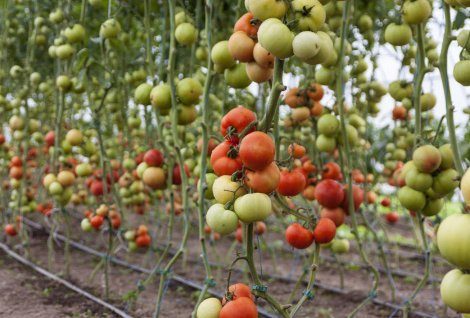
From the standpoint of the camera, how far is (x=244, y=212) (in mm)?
787

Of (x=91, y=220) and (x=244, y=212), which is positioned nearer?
(x=244, y=212)

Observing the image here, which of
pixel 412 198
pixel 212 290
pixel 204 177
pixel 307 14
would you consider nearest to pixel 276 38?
pixel 307 14

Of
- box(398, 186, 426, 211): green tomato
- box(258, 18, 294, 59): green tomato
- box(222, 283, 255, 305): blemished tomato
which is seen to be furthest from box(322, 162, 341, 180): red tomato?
box(258, 18, 294, 59): green tomato

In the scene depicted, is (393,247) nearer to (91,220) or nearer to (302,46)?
(91,220)

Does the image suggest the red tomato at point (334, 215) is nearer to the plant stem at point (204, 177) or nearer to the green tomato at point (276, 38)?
the plant stem at point (204, 177)

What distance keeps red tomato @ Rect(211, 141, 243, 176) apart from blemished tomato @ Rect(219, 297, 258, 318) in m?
0.23

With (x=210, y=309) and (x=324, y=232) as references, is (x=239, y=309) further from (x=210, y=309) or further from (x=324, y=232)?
(x=324, y=232)

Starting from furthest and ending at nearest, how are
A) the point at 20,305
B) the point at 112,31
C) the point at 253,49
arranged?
1. the point at 20,305
2. the point at 112,31
3. the point at 253,49

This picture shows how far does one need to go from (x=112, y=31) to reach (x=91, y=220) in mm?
857

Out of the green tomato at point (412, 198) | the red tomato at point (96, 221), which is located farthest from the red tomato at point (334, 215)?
the red tomato at point (96, 221)

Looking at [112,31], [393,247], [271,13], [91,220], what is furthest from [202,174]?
[393,247]

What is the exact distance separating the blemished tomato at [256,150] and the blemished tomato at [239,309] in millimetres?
256

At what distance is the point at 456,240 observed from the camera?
0.60m

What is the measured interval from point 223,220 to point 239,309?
0.16 meters
